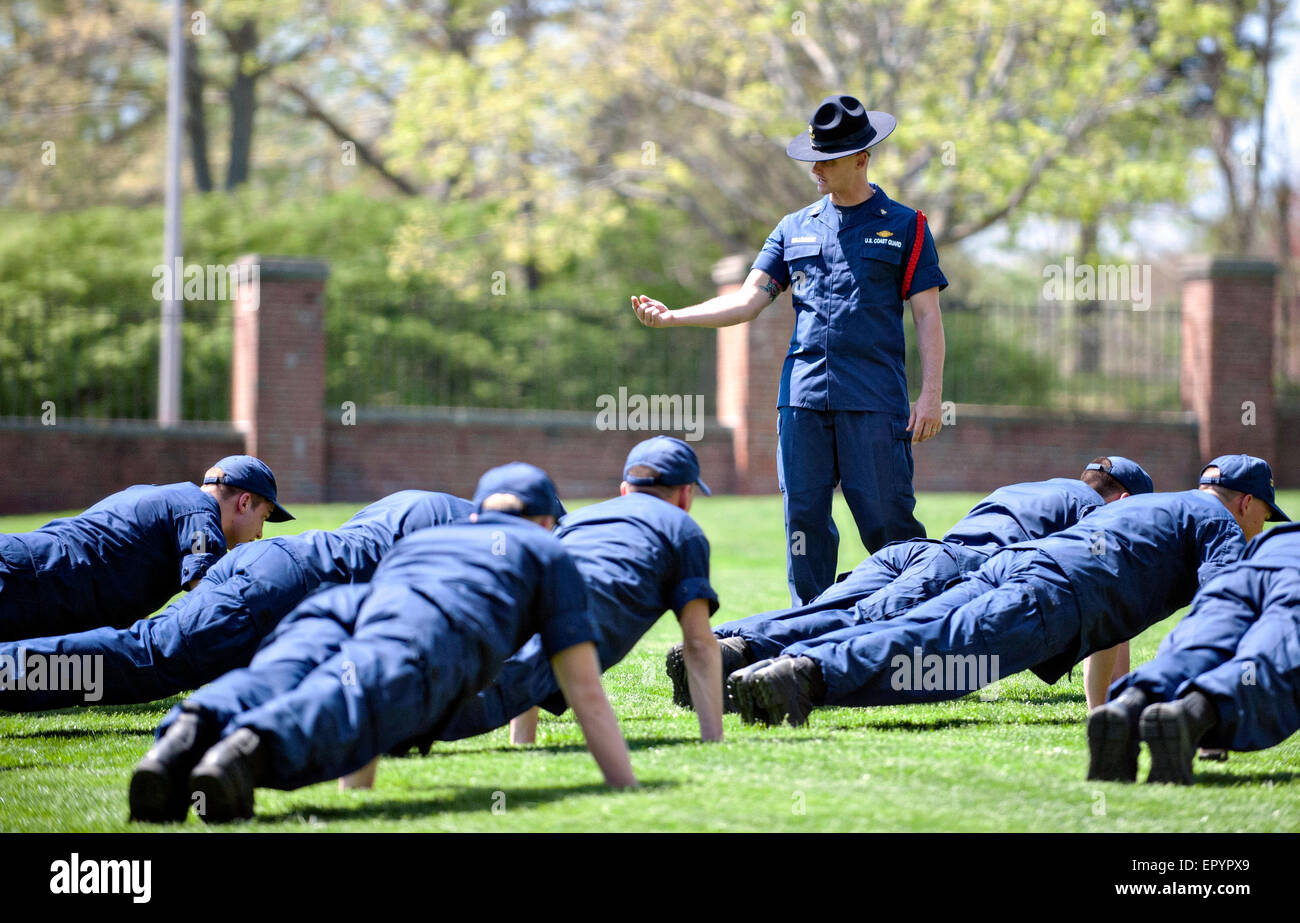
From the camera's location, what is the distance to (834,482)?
700 cm

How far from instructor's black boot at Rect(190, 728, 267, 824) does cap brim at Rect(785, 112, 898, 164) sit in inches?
143

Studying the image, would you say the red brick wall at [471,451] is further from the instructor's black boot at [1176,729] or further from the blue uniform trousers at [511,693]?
the instructor's black boot at [1176,729]

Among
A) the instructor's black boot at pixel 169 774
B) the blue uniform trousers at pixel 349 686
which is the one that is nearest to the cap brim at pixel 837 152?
the blue uniform trousers at pixel 349 686

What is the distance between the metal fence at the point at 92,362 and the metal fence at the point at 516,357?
2 centimetres

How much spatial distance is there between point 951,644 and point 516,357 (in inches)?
567

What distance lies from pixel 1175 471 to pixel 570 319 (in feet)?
26.4

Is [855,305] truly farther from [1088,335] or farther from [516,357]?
[1088,335]

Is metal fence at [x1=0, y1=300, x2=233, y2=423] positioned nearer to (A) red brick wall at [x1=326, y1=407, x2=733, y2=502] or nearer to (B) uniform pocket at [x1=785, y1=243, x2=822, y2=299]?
(A) red brick wall at [x1=326, y1=407, x2=733, y2=502]

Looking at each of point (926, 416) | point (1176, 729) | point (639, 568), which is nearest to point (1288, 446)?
point (926, 416)

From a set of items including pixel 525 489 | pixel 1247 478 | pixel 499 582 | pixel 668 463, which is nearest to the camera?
pixel 499 582

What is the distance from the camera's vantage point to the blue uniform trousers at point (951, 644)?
5.79m

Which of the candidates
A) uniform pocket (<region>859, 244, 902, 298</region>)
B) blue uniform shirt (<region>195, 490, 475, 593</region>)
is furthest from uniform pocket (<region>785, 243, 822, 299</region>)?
blue uniform shirt (<region>195, 490, 475, 593</region>)

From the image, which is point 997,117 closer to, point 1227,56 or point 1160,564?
point 1227,56

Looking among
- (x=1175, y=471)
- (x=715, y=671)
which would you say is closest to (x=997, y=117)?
(x=1175, y=471)
